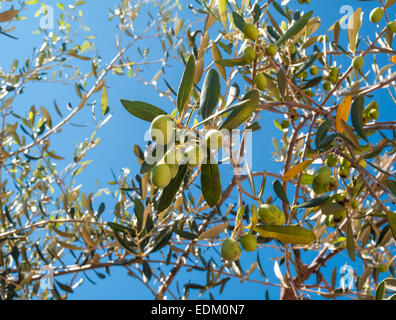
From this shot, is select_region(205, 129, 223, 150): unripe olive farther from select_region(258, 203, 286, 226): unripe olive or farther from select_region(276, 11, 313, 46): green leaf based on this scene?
select_region(276, 11, 313, 46): green leaf

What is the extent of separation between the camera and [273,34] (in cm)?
183

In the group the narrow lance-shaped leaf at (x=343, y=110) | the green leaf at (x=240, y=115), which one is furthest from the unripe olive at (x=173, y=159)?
the narrow lance-shaped leaf at (x=343, y=110)

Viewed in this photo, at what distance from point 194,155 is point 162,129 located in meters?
0.11

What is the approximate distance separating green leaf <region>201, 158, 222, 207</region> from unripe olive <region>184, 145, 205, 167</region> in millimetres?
34

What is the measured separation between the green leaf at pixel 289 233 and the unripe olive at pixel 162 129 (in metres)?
0.38

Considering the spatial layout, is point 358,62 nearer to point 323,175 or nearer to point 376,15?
point 376,15

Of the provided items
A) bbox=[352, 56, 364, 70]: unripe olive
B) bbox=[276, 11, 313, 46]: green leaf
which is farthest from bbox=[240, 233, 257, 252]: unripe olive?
bbox=[352, 56, 364, 70]: unripe olive

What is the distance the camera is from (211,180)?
0.90m

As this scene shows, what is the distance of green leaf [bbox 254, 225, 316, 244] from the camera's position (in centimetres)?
93

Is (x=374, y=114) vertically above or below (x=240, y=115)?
above

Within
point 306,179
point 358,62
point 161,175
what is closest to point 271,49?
point 358,62
